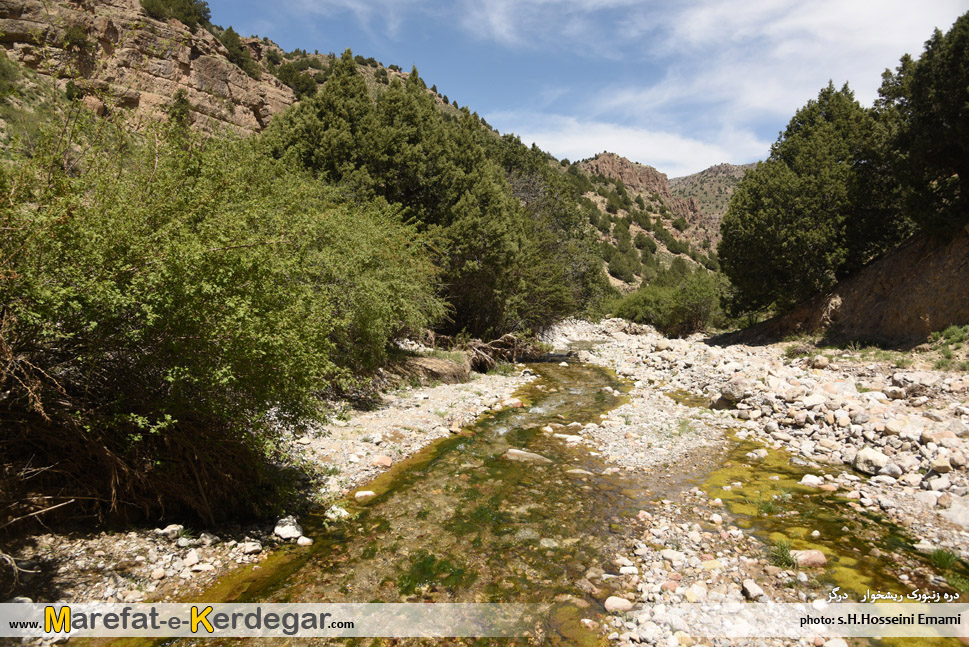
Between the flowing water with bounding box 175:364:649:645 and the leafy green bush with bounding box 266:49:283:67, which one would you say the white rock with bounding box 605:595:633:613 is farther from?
the leafy green bush with bounding box 266:49:283:67

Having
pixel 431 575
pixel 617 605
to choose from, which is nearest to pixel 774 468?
pixel 617 605

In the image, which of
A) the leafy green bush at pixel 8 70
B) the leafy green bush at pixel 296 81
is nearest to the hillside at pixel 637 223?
the leafy green bush at pixel 296 81

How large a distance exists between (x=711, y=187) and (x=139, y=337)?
168 m

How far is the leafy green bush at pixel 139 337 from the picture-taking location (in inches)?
199

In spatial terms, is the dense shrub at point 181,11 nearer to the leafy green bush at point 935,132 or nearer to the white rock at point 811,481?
the leafy green bush at point 935,132

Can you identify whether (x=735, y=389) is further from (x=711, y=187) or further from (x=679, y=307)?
(x=711, y=187)

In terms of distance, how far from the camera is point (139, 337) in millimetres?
5449

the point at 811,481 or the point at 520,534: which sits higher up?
the point at 811,481

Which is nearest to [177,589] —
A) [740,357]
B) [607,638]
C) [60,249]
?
[60,249]

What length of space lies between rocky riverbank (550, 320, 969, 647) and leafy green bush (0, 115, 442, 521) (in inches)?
209

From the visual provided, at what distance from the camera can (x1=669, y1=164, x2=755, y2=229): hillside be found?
132375 millimetres

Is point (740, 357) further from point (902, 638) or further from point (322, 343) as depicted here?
point (322, 343)

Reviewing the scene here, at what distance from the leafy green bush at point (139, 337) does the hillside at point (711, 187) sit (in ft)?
428

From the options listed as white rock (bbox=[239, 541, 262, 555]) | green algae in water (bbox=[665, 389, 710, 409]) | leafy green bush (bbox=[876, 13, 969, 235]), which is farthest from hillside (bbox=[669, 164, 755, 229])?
white rock (bbox=[239, 541, 262, 555])
